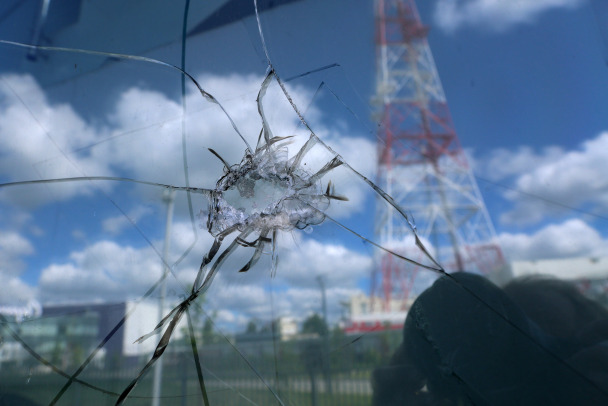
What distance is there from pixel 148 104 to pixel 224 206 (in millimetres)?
502

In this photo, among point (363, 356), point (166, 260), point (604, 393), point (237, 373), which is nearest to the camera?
point (604, 393)

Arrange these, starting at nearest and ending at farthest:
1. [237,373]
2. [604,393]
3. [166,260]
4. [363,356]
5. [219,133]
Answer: [604,393] → [363,356] → [237,373] → [166,260] → [219,133]

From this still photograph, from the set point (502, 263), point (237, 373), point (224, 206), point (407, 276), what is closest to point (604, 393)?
point (502, 263)

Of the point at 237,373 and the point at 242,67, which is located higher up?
the point at 242,67

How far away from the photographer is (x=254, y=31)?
1.40 metres

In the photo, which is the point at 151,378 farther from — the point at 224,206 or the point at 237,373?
the point at 224,206

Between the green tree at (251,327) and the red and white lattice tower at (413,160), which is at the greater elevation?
the red and white lattice tower at (413,160)

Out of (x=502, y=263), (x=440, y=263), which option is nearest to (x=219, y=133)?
(x=440, y=263)

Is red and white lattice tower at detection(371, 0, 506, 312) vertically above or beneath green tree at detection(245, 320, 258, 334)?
above

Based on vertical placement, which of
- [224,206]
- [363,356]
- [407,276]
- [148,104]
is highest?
[148,104]

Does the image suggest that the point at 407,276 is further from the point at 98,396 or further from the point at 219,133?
the point at 98,396

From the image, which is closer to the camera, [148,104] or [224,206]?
[224,206]

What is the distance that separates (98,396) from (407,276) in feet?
3.19

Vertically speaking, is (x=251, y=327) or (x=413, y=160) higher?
(x=413, y=160)
